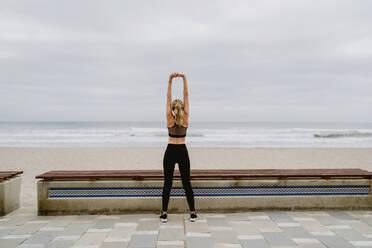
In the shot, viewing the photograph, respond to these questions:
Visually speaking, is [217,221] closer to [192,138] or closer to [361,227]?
[361,227]

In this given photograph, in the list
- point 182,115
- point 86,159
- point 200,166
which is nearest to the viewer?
point 182,115

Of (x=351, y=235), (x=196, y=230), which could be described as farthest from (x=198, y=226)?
(x=351, y=235)

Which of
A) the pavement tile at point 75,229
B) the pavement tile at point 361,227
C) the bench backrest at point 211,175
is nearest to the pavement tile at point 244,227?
the bench backrest at point 211,175

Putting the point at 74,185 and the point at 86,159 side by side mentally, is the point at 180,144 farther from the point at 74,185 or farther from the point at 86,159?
the point at 86,159

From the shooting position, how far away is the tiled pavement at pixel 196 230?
3.39m

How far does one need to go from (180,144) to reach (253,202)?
1.56 metres

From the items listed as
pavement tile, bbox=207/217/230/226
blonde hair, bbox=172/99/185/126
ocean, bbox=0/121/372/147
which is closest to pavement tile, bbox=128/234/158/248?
pavement tile, bbox=207/217/230/226

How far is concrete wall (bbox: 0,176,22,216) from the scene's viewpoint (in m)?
4.39

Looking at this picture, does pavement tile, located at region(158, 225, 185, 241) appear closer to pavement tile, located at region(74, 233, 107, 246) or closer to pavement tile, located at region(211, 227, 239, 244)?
pavement tile, located at region(211, 227, 239, 244)

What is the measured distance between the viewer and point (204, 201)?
454 centimetres

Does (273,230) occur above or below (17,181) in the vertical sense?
below

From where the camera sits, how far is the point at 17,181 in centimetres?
478

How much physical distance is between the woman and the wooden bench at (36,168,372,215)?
34cm

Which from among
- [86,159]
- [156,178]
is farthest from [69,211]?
[86,159]
